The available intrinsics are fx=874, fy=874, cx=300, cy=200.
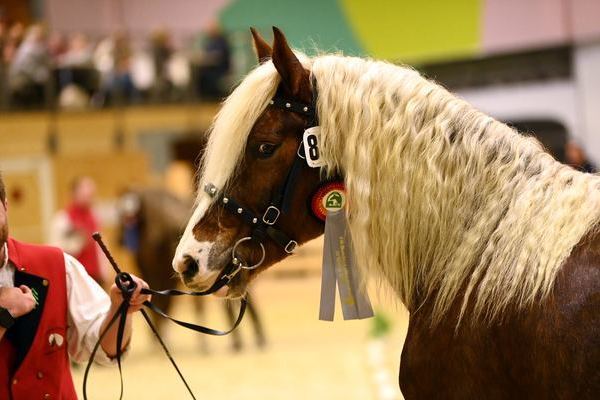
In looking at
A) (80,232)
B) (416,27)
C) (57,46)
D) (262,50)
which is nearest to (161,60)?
(57,46)

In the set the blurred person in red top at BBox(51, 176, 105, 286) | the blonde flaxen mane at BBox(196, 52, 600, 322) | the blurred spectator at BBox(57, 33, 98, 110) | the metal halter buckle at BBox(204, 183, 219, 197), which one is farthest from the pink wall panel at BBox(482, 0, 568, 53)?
the metal halter buckle at BBox(204, 183, 219, 197)

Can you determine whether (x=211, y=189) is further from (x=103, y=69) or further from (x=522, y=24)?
(x=522, y=24)

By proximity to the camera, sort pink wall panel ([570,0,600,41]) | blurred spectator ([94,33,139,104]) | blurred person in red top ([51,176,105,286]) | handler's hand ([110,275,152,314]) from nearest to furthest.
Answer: handler's hand ([110,275,152,314]) < blurred person in red top ([51,176,105,286]) < pink wall panel ([570,0,600,41]) < blurred spectator ([94,33,139,104])

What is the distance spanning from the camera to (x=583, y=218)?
1.97 m

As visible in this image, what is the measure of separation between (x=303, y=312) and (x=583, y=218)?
10090 millimetres

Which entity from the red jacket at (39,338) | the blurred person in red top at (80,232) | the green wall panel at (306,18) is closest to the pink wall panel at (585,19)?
the green wall panel at (306,18)

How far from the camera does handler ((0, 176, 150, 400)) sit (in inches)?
88.7

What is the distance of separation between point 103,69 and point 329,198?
40.0 ft

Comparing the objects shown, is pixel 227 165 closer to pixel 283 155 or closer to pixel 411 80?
pixel 283 155

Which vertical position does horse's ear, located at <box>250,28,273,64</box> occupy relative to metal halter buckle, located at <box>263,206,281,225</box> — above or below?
above

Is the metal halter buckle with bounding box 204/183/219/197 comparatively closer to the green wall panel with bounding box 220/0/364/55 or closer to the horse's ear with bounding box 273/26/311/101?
the horse's ear with bounding box 273/26/311/101

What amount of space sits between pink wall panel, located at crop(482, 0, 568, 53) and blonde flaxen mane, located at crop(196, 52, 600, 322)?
1182cm

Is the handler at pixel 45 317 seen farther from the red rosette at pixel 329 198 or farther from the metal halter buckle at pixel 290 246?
the red rosette at pixel 329 198

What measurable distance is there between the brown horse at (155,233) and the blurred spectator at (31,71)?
4621 millimetres
